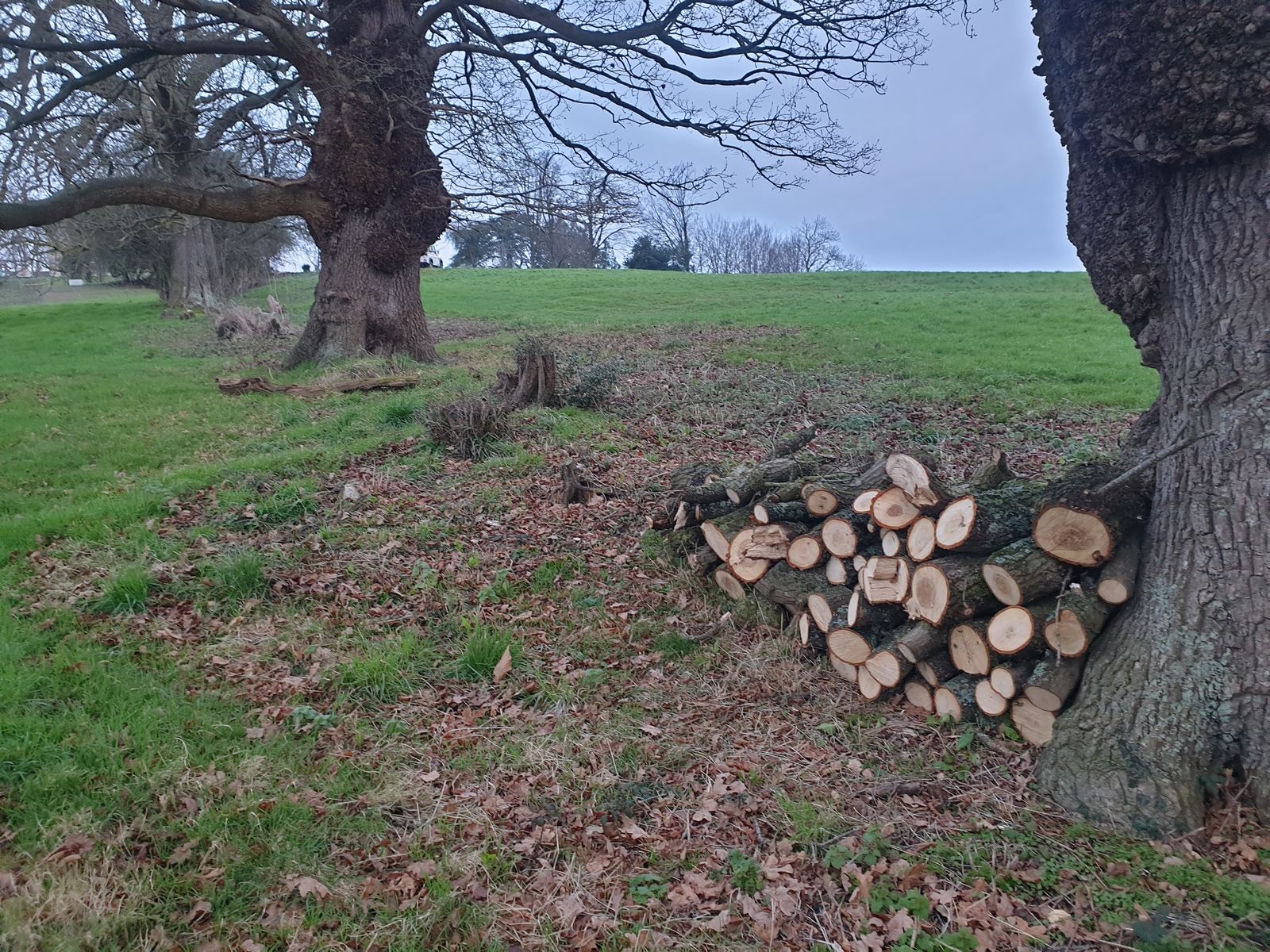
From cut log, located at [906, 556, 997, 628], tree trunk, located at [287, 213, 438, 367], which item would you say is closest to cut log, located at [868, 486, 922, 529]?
cut log, located at [906, 556, 997, 628]

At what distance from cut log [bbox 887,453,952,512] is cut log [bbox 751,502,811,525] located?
796 millimetres

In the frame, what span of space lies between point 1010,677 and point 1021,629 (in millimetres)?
240

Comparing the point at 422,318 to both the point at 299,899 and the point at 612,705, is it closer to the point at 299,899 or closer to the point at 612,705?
the point at 612,705

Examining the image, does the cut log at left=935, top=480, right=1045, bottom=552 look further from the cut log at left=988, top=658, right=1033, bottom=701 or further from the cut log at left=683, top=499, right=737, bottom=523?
the cut log at left=683, top=499, right=737, bottom=523

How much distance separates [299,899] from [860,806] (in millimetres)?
2366

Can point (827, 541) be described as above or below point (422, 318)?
below

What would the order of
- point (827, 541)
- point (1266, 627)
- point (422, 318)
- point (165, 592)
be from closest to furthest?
point (1266, 627) → point (827, 541) → point (165, 592) → point (422, 318)

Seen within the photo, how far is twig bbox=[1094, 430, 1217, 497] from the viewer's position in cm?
339

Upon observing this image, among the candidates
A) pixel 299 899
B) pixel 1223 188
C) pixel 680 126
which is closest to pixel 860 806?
pixel 299 899

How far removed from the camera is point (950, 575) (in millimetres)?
3979

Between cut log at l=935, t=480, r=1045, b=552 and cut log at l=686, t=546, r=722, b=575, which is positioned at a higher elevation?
cut log at l=935, t=480, r=1045, b=552

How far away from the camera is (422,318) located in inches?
546

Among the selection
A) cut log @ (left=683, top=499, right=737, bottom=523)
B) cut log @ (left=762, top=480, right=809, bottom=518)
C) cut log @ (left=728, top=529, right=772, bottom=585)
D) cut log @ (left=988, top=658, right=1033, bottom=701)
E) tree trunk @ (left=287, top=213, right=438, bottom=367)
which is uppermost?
tree trunk @ (left=287, top=213, right=438, bottom=367)

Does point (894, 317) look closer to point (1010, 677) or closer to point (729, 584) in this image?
point (729, 584)
